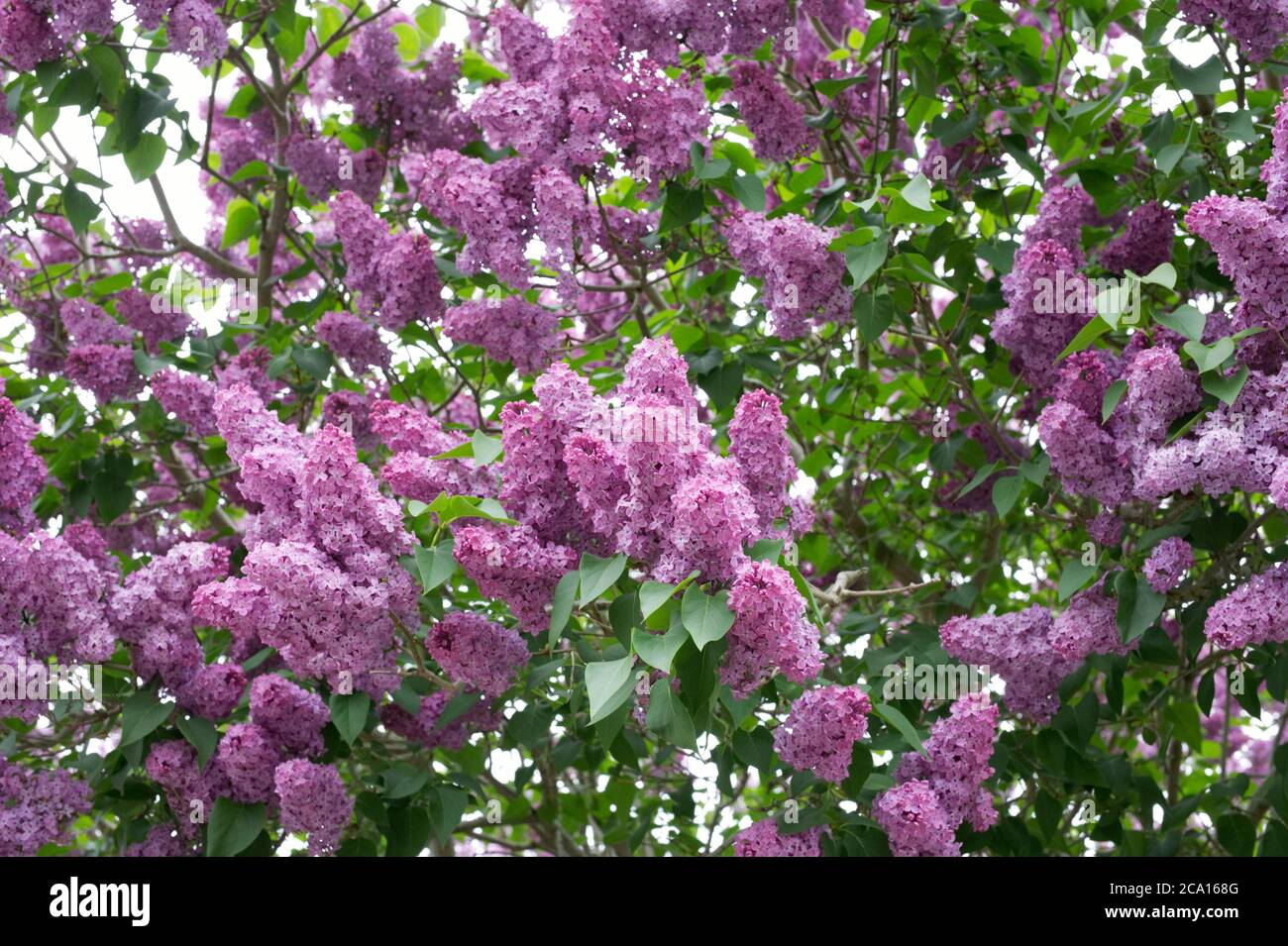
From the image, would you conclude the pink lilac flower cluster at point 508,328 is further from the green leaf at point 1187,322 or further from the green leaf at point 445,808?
the green leaf at point 1187,322

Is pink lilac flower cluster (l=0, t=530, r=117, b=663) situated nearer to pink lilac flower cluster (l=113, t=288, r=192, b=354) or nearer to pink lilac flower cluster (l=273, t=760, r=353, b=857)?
pink lilac flower cluster (l=273, t=760, r=353, b=857)

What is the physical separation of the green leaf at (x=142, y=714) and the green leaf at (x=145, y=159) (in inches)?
63.1

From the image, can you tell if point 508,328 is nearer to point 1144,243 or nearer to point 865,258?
point 865,258

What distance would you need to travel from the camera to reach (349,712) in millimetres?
3613

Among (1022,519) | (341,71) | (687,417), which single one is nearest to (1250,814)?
(1022,519)

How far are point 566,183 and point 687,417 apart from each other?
117cm

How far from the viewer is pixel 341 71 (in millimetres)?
5160

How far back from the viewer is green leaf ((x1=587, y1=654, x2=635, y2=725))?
8.86 feet

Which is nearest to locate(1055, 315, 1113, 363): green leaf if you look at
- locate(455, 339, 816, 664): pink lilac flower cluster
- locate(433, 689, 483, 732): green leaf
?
locate(455, 339, 816, 664): pink lilac flower cluster

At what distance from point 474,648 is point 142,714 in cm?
101

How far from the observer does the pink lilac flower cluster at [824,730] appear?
3184 millimetres

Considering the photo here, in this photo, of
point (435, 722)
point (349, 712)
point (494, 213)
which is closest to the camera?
point (349, 712)

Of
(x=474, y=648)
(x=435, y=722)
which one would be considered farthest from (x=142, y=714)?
(x=474, y=648)

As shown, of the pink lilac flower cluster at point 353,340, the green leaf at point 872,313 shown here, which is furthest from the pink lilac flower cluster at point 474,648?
the pink lilac flower cluster at point 353,340
